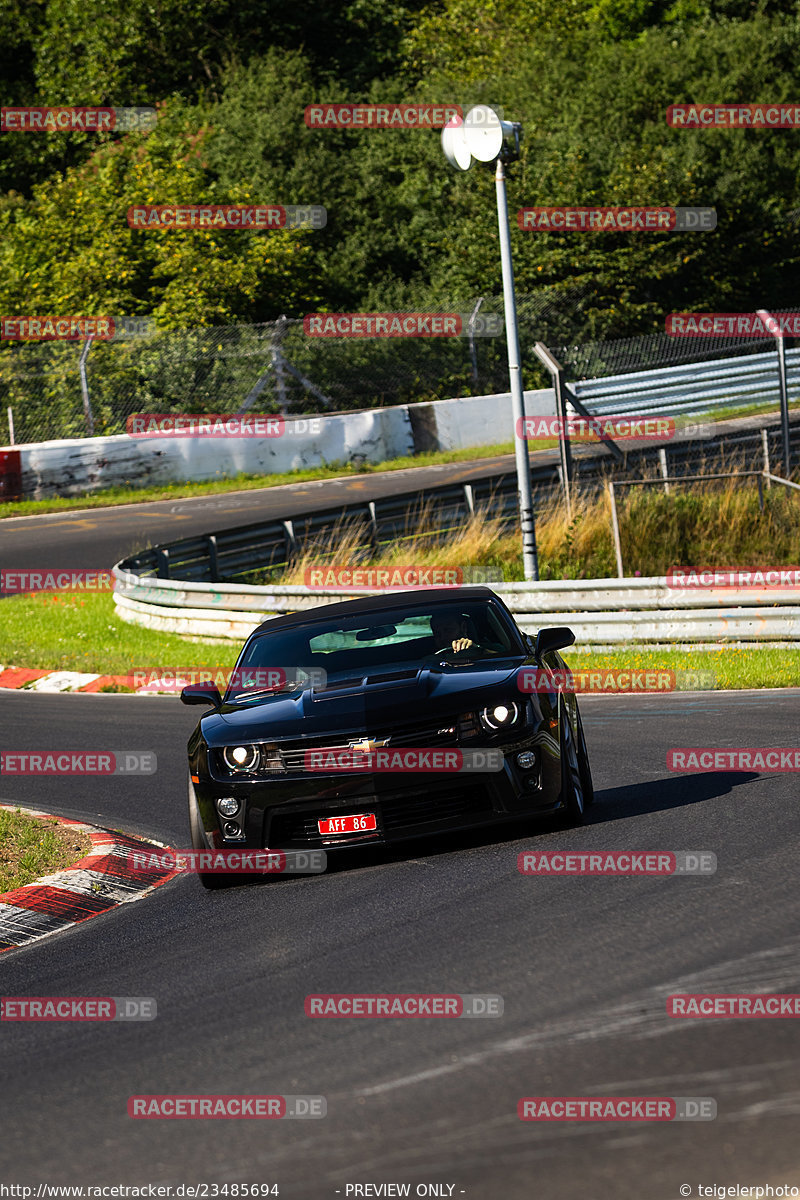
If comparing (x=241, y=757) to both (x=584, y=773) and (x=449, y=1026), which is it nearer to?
(x=584, y=773)

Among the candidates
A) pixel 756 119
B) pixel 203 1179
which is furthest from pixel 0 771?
pixel 756 119

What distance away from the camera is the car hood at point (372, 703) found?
24.0ft

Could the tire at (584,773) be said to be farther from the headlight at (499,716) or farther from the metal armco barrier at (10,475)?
the metal armco barrier at (10,475)

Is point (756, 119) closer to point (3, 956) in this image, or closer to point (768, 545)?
point (768, 545)

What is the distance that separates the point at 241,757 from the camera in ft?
24.5

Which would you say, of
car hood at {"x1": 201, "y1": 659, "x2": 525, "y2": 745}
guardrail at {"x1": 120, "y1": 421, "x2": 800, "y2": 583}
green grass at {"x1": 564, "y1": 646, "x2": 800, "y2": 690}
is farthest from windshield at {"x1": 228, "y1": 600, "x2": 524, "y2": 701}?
guardrail at {"x1": 120, "y1": 421, "x2": 800, "y2": 583}

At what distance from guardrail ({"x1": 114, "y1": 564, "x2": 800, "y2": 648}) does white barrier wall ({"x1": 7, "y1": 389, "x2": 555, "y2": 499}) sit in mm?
13871

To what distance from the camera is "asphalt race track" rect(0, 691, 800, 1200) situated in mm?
3773

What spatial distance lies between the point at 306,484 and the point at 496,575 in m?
11.6

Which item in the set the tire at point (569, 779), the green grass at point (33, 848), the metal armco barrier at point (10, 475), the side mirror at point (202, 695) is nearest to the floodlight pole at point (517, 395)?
the green grass at point (33, 848)

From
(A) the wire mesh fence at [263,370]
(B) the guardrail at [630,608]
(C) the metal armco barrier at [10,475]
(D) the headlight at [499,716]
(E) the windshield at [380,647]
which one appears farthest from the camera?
(A) the wire mesh fence at [263,370]

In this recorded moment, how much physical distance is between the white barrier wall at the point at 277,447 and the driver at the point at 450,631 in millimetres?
23105

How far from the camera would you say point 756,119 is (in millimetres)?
42125

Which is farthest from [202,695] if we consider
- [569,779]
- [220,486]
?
[220,486]
